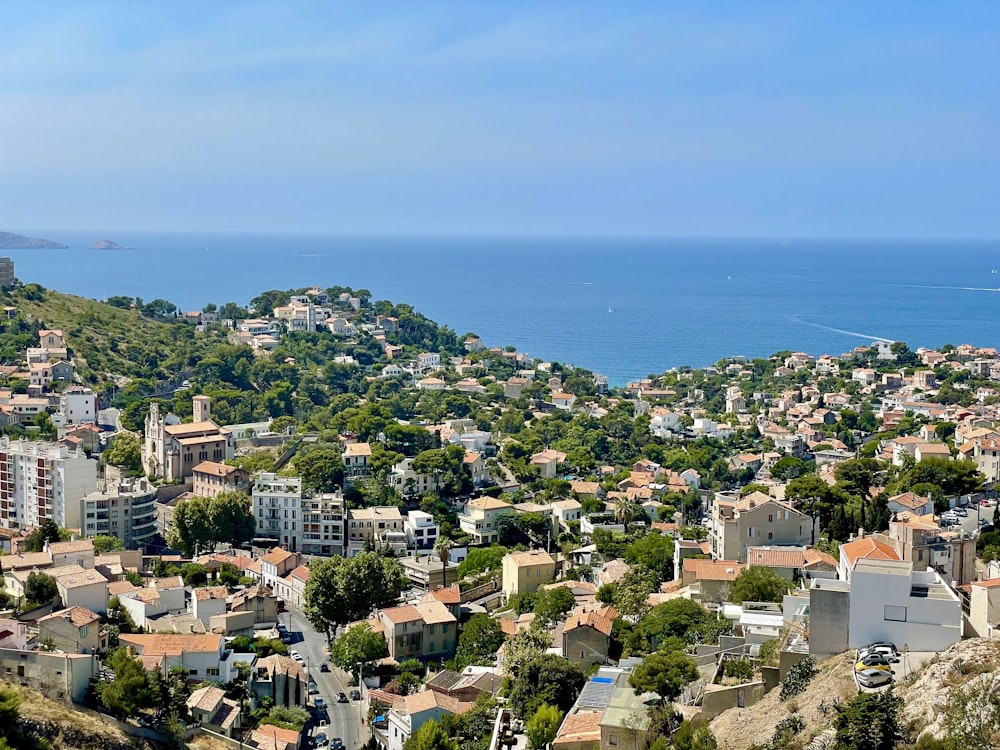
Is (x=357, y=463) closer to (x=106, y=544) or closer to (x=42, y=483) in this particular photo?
(x=42, y=483)

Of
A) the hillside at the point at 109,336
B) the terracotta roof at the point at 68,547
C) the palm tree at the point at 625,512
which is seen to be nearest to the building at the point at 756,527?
the palm tree at the point at 625,512

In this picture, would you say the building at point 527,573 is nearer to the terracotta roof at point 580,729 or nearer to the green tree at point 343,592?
the green tree at point 343,592

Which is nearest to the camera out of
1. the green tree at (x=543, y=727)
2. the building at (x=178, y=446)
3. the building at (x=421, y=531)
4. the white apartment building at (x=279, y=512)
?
the green tree at (x=543, y=727)

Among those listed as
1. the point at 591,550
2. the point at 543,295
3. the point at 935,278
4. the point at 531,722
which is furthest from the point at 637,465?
the point at 935,278

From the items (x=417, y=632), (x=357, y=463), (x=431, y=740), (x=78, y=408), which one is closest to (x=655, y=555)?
(x=417, y=632)

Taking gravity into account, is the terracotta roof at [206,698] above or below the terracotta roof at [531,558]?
below

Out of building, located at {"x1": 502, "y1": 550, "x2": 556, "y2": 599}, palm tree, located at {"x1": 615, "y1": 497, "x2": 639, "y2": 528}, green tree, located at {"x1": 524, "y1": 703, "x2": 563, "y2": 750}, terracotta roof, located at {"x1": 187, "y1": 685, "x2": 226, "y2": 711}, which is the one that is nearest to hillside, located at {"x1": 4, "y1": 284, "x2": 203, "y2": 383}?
palm tree, located at {"x1": 615, "y1": 497, "x2": 639, "y2": 528}

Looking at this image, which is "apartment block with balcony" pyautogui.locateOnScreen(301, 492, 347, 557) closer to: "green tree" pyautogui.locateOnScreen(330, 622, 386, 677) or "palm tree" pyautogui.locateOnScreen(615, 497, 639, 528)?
"palm tree" pyautogui.locateOnScreen(615, 497, 639, 528)
